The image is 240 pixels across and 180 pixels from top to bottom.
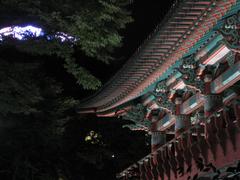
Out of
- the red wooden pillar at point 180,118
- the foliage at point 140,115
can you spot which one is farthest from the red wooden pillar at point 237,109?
the foliage at point 140,115

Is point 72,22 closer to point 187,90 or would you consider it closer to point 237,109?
point 237,109

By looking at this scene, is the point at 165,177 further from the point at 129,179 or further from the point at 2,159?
the point at 2,159

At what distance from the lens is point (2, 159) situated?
531 inches

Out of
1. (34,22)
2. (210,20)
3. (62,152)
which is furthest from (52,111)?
(210,20)

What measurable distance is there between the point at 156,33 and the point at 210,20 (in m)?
1.48

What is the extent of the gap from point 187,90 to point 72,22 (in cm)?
411

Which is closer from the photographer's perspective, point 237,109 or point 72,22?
point 237,109

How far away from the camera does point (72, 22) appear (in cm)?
700

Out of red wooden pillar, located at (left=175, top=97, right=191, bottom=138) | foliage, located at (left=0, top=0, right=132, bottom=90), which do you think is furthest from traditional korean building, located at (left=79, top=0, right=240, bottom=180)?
foliage, located at (left=0, top=0, right=132, bottom=90)

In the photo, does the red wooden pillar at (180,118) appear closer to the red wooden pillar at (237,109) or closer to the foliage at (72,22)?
the foliage at (72,22)

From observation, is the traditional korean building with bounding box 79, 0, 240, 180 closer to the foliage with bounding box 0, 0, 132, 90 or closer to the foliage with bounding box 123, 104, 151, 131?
the foliage with bounding box 123, 104, 151, 131

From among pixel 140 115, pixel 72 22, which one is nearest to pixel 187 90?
pixel 140 115

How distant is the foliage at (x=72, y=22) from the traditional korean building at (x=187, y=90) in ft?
2.97

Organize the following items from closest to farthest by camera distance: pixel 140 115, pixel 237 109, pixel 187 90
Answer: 1. pixel 237 109
2. pixel 187 90
3. pixel 140 115
